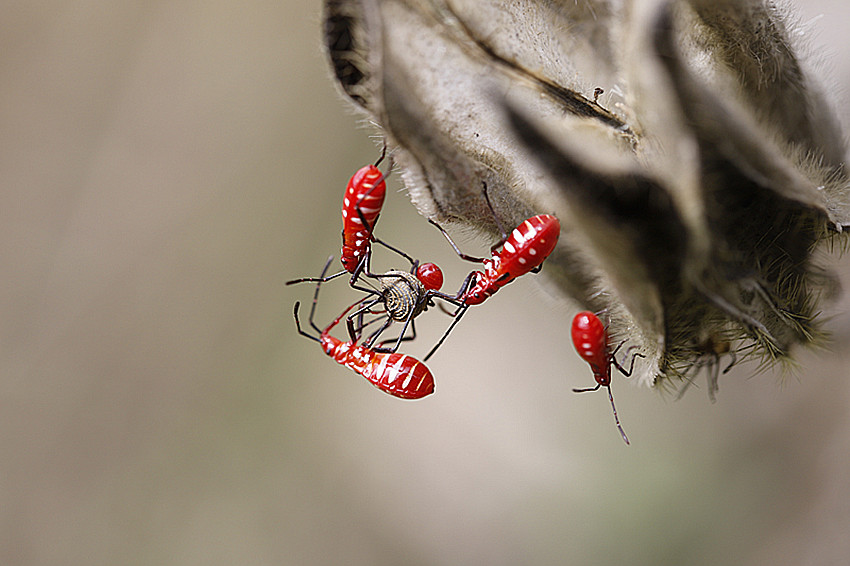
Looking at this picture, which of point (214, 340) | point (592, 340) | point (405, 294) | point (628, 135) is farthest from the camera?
point (214, 340)

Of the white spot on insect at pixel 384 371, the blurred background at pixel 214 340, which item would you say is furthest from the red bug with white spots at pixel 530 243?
the blurred background at pixel 214 340

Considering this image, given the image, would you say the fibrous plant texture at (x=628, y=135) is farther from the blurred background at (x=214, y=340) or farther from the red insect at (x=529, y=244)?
the blurred background at (x=214, y=340)

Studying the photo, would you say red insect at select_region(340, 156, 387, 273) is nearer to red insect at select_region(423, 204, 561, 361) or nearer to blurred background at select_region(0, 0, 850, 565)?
red insect at select_region(423, 204, 561, 361)

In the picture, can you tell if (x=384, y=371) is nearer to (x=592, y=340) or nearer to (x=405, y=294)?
(x=405, y=294)

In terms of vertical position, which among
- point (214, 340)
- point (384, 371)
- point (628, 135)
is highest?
point (628, 135)

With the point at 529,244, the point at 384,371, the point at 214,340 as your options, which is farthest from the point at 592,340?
the point at 214,340

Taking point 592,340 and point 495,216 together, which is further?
point 592,340

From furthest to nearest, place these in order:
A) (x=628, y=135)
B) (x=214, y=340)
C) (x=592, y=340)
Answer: (x=214, y=340), (x=592, y=340), (x=628, y=135)

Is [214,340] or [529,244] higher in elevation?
[529,244]
